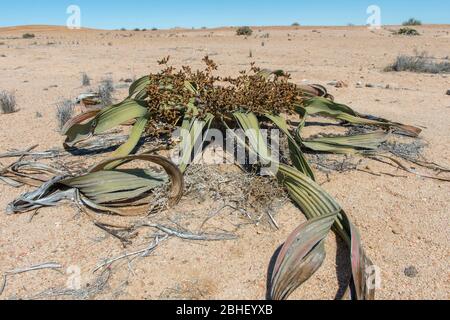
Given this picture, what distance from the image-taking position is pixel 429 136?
321cm

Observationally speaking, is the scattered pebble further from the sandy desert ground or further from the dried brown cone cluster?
the dried brown cone cluster

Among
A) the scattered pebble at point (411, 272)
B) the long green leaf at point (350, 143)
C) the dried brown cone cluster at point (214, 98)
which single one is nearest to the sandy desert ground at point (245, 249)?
the scattered pebble at point (411, 272)

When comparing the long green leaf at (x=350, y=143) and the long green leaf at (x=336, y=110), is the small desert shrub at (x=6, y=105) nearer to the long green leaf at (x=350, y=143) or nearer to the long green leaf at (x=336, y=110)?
the long green leaf at (x=336, y=110)

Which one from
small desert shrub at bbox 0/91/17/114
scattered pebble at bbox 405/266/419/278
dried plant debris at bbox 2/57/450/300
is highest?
small desert shrub at bbox 0/91/17/114

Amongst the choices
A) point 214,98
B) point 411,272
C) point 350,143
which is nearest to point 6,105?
point 214,98

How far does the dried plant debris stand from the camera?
176 centimetres

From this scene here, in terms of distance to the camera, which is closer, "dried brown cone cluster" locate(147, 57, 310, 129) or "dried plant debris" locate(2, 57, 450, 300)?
"dried plant debris" locate(2, 57, 450, 300)

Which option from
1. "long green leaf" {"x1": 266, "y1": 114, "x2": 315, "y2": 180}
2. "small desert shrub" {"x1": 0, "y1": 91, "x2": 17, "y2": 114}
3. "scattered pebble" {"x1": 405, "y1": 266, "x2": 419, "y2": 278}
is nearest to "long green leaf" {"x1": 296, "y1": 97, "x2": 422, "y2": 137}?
"long green leaf" {"x1": 266, "y1": 114, "x2": 315, "y2": 180}

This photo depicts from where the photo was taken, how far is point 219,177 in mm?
2338

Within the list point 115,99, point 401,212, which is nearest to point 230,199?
point 401,212

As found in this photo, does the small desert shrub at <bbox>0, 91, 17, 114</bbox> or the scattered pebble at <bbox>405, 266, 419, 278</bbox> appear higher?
the small desert shrub at <bbox>0, 91, 17, 114</bbox>

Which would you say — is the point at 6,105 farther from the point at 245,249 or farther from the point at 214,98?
the point at 245,249
